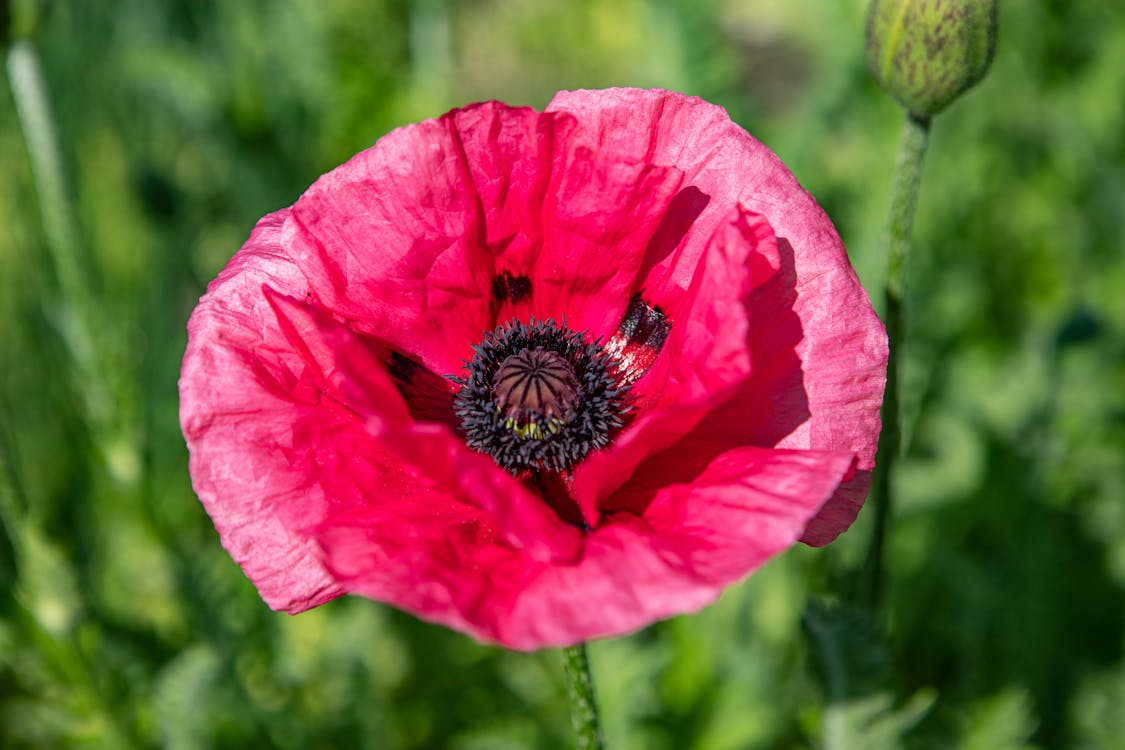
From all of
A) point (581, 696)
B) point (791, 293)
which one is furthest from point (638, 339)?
point (581, 696)

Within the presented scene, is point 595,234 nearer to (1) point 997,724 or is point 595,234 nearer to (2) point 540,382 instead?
(2) point 540,382

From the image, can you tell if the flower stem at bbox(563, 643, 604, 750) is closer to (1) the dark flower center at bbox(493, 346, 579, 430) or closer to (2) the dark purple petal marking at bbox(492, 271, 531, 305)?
(1) the dark flower center at bbox(493, 346, 579, 430)

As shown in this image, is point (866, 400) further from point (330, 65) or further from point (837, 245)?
point (330, 65)

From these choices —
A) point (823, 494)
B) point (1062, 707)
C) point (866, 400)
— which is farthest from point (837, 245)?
point (1062, 707)

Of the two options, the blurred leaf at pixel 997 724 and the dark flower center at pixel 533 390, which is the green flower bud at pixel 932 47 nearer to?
the dark flower center at pixel 533 390

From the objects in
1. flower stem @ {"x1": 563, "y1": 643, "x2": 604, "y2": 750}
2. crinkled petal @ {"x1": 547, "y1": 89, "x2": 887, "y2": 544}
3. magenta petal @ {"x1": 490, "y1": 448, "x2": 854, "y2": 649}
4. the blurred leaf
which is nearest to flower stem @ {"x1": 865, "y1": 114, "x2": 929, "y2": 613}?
crinkled petal @ {"x1": 547, "y1": 89, "x2": 887, "y2": 544}
